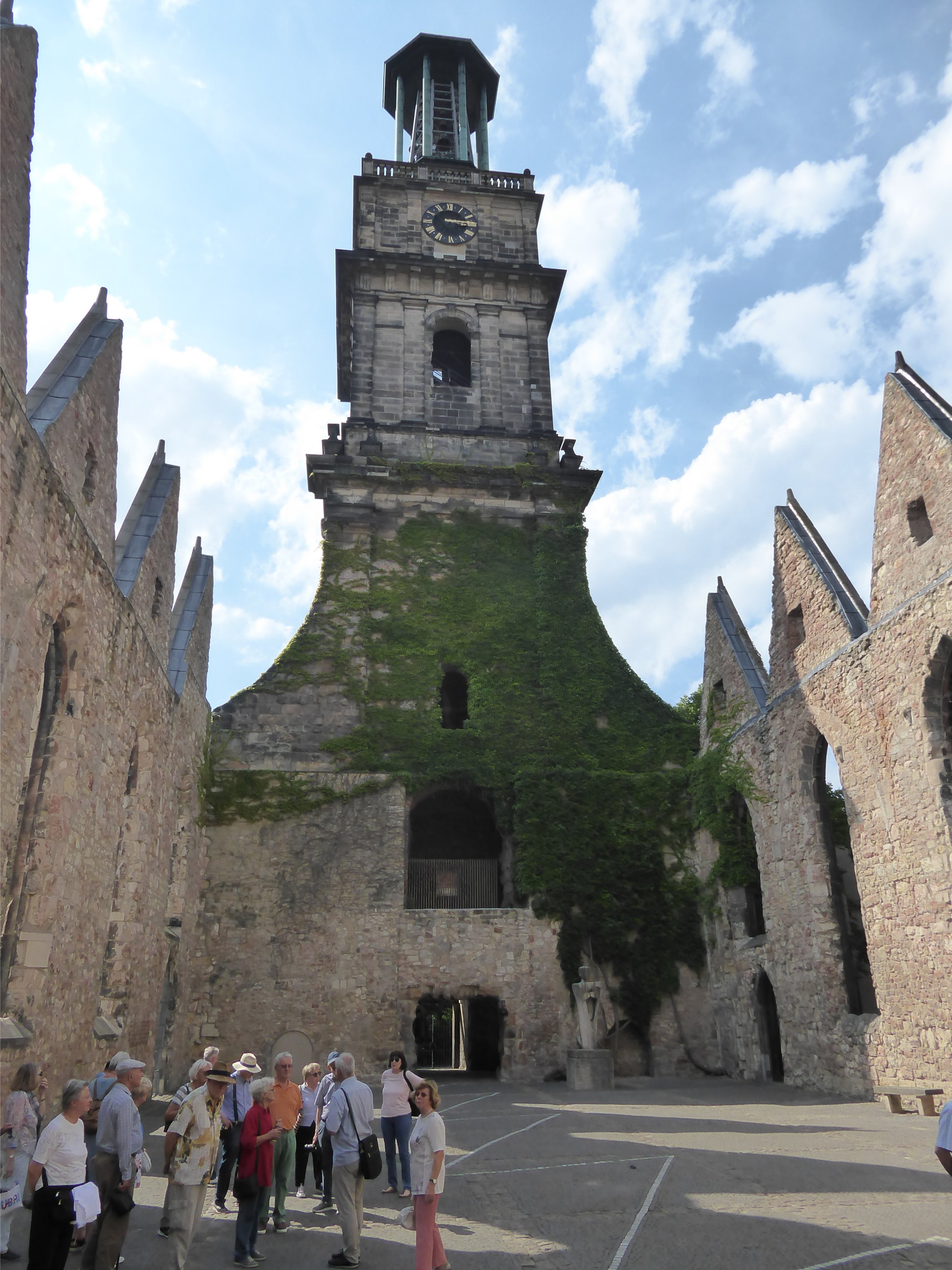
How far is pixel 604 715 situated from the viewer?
21.1 meters

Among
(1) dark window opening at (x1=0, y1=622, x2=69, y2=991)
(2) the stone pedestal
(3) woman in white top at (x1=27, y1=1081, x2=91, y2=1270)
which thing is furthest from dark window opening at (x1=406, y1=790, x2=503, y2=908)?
(3) woman in white top at (x1=27, y1=1081, x2=91, y2=1270)

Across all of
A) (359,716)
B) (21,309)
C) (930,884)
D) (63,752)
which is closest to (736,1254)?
(930,884)

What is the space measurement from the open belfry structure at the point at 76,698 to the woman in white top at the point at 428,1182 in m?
5.58

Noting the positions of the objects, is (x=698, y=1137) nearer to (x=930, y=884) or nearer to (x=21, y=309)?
(x=930, y=884)

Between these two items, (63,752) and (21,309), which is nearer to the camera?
(21,309)

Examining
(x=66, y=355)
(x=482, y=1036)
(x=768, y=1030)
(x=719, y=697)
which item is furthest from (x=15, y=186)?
(x=482, y=1036)

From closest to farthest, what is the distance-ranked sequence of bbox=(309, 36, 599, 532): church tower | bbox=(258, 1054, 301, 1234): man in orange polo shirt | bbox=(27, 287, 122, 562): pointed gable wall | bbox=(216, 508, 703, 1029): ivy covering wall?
bbox=(258, 1054, 301, 1234): man in orange polo shirt
bbox=(27, 287, 122, 562): pointed gable wall
bbox=(216, 508, 703, 1029): ivy covering wall
bbox=(309, 36, 599, 532): church tower

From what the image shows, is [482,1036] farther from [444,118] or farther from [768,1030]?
[444,118]

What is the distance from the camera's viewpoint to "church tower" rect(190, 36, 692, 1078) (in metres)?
17.3

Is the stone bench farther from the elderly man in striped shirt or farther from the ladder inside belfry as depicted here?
the ladder inside belfry

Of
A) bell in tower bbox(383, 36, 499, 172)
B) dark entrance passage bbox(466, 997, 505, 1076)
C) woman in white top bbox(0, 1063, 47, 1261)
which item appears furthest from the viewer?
bell in tower bbox(383, 36, 499, 172)

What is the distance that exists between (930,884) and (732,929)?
620 centimetres

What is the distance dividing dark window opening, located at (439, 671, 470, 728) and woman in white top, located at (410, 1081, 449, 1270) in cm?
1666

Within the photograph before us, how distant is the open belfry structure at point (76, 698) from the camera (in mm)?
9031
